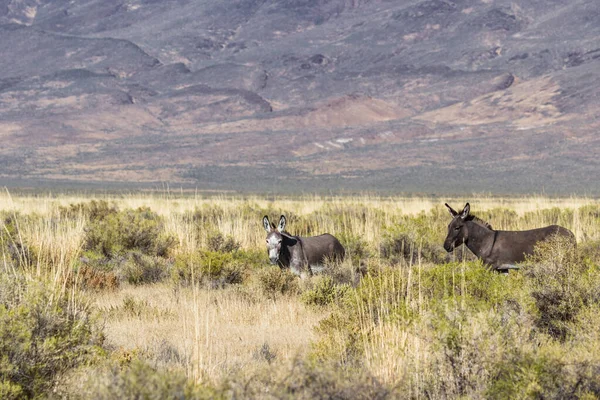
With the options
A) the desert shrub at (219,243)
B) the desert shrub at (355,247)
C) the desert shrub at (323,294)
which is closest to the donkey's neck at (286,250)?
the desert shrub at (355,247)

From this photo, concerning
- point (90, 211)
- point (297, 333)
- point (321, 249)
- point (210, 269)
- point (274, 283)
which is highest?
point (90, 211)

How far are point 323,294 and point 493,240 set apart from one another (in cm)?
425

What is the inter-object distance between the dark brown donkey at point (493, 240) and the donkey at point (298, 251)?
2.03m

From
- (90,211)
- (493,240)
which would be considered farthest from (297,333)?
(90,211)

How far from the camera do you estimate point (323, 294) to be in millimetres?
10469

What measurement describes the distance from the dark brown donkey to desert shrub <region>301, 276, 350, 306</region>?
11.2 ft

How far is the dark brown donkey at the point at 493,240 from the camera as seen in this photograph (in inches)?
522

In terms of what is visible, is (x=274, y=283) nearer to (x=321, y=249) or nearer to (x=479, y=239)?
(x=321, y=249)

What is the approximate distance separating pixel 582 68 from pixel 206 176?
103992mm

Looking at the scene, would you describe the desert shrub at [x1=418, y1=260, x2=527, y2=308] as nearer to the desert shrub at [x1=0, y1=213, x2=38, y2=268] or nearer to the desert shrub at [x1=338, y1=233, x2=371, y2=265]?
the desert shrub at [x1=0, y1=213, x2=38, y2=268]

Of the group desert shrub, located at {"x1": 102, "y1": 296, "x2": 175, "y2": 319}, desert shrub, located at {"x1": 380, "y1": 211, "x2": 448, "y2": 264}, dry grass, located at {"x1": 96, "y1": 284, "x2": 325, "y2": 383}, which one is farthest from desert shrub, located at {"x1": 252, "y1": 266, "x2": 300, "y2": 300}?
desert shrub, located at {"x1": 380, "y1": 211, "x2": 448, "y2": 264}

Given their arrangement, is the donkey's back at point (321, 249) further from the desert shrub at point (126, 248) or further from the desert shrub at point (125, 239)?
the desert shrub at point (125, 239)

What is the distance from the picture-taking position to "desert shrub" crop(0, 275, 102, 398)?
5633mm

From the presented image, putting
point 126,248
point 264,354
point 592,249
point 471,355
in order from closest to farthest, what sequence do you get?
point 471,355, point 264,354, point 592,249, point 126,248
